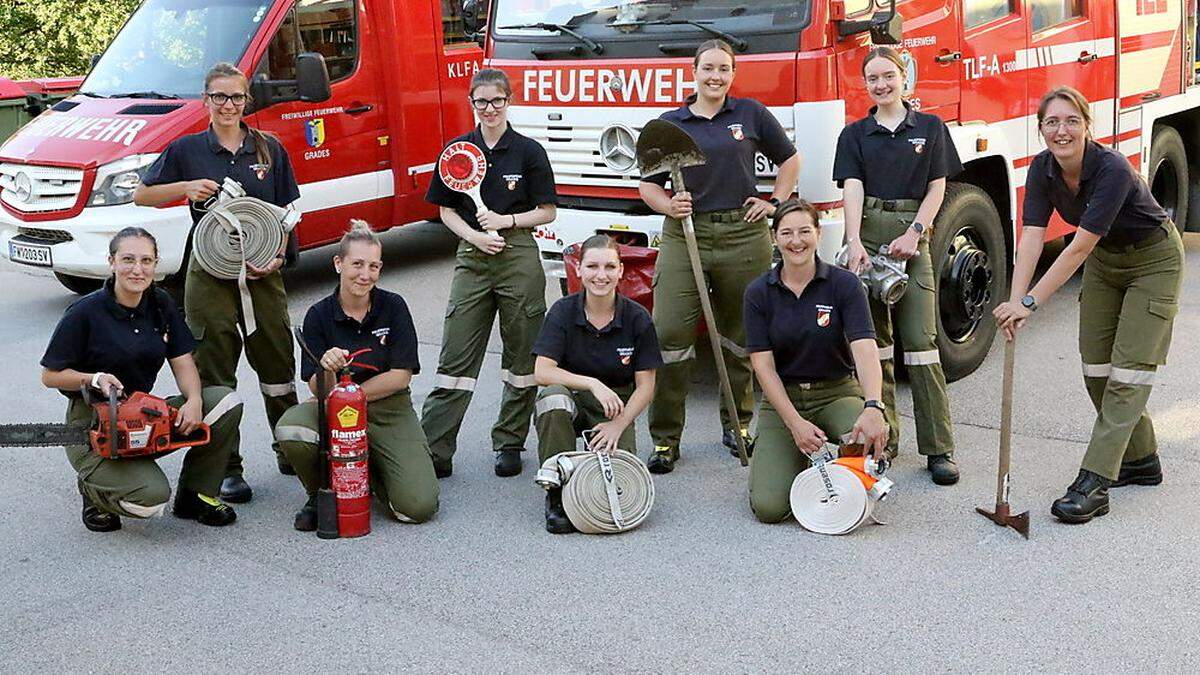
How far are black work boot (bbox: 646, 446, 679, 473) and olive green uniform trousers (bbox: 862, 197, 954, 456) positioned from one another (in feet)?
3.08

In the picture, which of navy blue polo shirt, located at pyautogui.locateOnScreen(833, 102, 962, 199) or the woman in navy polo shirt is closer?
the woman in navy polo shirt

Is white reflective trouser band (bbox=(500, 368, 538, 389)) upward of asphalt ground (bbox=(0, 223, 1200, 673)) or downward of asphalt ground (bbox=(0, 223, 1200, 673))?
upward

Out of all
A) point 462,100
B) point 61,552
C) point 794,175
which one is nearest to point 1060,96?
point 794,175

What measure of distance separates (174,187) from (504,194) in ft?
4.53

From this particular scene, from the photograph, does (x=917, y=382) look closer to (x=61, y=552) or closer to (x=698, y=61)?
A: (x=698, y=61)

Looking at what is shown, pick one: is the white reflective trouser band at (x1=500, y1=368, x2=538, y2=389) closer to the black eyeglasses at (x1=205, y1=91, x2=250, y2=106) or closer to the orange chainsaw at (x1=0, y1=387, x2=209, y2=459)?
the orange chainsaw at (x1=0, y1=387, x2=209, y2=459)

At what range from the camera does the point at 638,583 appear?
468 centimetres

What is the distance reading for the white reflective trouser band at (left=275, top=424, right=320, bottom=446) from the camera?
5273 millimetres

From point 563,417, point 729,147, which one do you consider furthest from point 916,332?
point 563,417

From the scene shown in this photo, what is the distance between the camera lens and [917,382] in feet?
19.0

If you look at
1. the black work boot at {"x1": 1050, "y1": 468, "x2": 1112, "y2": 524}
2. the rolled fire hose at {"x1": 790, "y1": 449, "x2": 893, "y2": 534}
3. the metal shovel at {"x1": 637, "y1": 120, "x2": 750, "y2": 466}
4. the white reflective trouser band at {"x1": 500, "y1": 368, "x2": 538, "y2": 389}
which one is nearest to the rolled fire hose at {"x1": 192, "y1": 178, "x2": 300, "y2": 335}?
the white reflective trouser band at {"x1": 500, "y1": 368, "x2": 538, "y2": 389}

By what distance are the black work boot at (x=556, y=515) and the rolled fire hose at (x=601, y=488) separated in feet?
0.12

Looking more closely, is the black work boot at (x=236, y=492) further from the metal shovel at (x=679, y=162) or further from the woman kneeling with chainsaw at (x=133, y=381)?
the metal shovel at (x=679, y=162)

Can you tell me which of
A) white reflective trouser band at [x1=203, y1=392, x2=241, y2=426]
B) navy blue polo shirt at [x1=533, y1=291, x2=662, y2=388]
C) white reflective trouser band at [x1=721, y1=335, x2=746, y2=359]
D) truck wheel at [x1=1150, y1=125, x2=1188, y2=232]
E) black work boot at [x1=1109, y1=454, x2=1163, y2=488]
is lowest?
black work boot at [x1=1109, y1=454, x2=1163, y2=488]
